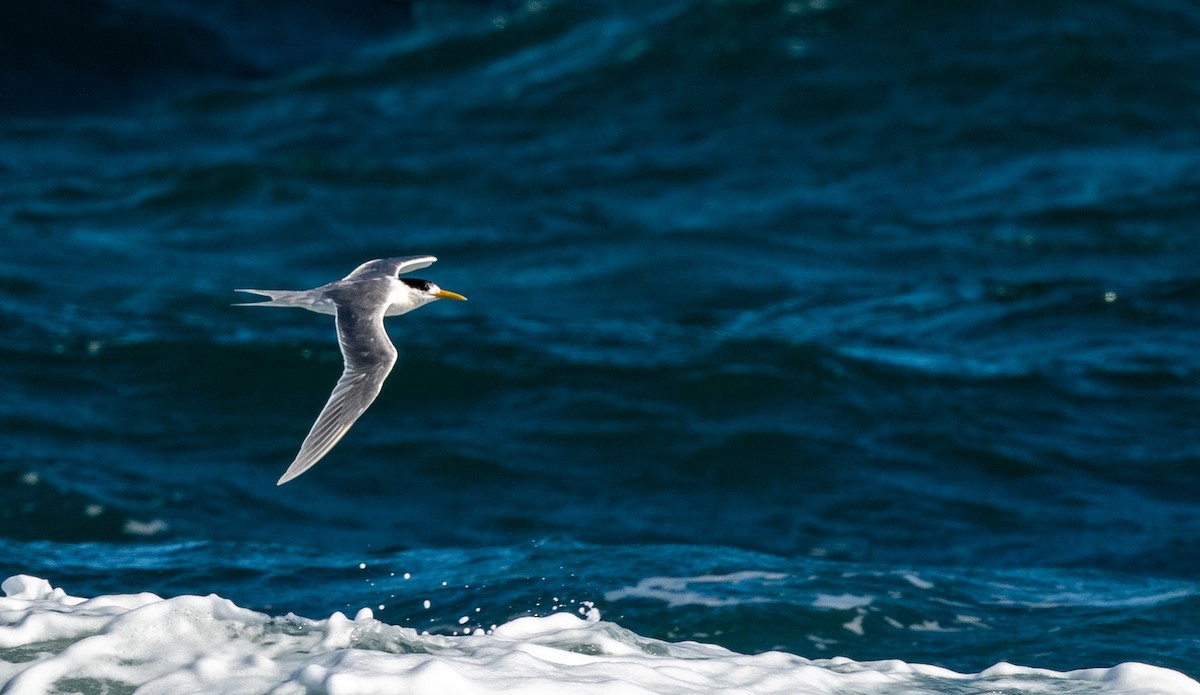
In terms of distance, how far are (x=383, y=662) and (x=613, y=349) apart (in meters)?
8.59

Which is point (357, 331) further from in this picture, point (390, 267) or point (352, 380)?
point (390, 267)

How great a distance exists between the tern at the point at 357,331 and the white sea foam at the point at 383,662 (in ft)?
2.37

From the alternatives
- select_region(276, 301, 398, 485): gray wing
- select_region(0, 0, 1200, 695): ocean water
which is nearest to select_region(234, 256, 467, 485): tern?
select_region(276, 301, 398, 485): gray wing

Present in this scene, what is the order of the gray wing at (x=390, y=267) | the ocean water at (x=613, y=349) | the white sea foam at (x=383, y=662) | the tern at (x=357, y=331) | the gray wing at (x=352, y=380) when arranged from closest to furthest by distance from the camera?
the white sea foam at (x=383, y=662) < the gray wing at (x=352, y=380) < the tern at (x=357, y=331) < the ocean water at (x=613, y=349) < the gray wing at (x=390, y=267)

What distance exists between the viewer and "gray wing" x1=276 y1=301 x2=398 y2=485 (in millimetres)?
7199

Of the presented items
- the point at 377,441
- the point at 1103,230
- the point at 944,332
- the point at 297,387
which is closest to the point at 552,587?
the point at 377,441

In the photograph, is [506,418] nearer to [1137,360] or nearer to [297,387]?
[297,387]

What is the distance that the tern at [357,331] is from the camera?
7.32 metres

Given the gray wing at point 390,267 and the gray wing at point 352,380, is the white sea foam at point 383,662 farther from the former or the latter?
the gray wing at point 390,267

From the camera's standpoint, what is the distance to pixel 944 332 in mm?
15289

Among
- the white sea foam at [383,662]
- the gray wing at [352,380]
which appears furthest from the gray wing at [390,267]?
the white sea foam at [383,662]

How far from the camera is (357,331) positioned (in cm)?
828

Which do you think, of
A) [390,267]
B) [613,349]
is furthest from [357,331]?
[613,349]

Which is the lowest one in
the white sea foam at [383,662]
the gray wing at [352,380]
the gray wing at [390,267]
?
the white sea foam at [383,662]
